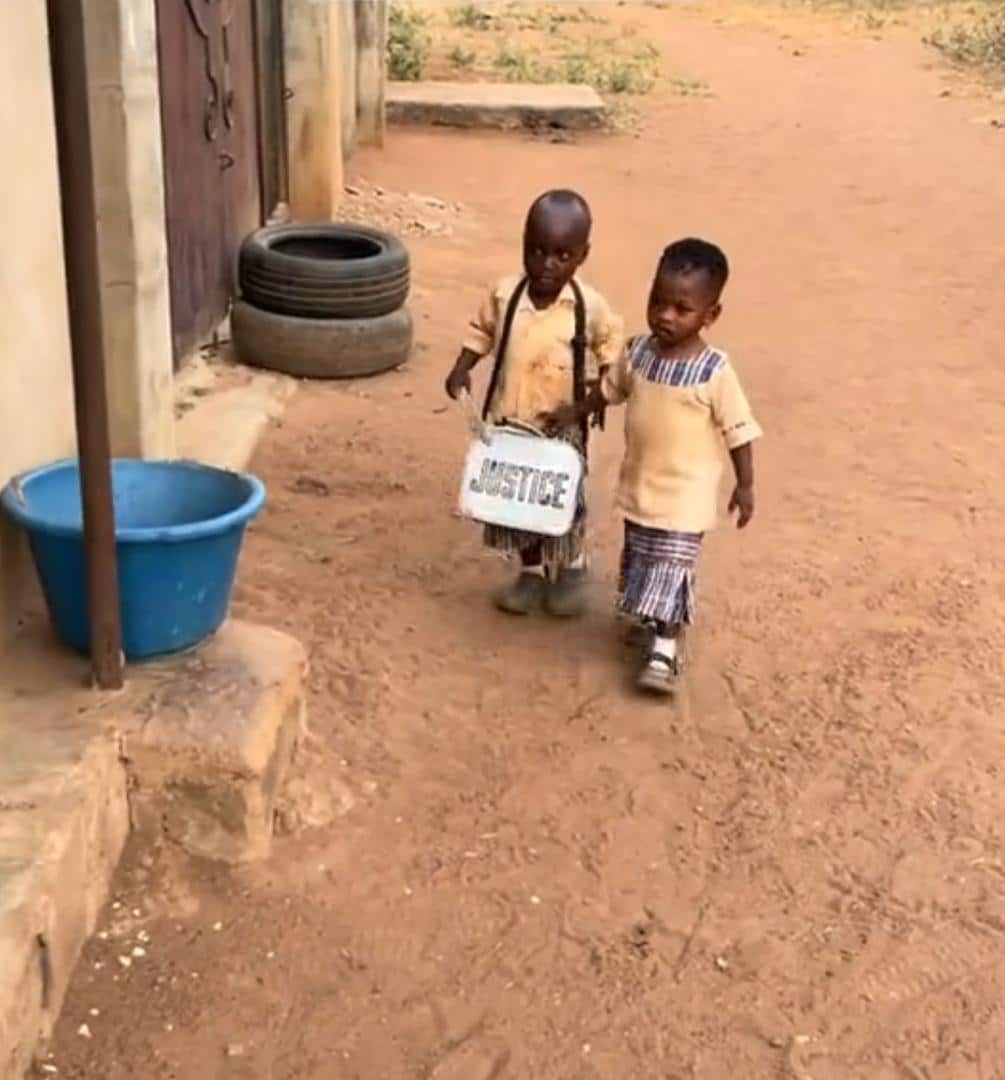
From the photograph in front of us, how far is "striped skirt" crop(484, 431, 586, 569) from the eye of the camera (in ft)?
15.7

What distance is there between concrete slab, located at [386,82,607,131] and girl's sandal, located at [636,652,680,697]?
9.37 meters

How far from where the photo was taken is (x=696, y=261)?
4148 millimetres

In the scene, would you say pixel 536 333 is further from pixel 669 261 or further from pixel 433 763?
pixel 433 763

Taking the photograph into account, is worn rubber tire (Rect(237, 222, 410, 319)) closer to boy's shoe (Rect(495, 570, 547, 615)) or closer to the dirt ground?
the dirt ground

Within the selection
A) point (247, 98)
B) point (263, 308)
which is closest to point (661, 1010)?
point (263, 308)

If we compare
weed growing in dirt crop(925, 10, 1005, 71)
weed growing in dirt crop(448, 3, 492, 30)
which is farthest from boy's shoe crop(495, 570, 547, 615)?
weed growing in dirt crop(448, 3, 492, 30)

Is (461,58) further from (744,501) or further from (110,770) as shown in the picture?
(110,770)

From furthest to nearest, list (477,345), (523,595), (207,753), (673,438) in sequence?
(523,595) → (477,345) → (673,438) → (207,753)

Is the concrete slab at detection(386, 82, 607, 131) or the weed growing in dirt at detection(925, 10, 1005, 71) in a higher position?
the concrete slab at detection(386, 82, 607, 131)

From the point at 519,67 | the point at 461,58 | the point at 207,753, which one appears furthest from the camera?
the point at 461,58

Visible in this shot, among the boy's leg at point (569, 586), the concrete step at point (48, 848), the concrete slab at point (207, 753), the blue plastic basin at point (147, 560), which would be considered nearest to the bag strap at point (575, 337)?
the boy's leg at point (569, 586)

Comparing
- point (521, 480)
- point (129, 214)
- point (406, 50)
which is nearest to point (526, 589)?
point (521, 480)

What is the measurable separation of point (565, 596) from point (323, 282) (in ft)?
7.98

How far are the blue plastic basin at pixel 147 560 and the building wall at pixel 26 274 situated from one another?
4.3 inches
